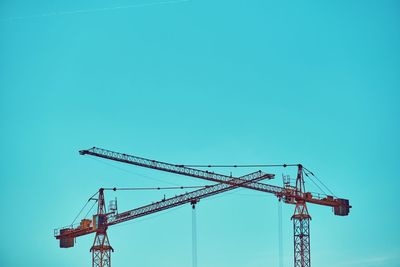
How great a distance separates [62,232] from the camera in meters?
187

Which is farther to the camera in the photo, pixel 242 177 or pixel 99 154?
pixel 242 177

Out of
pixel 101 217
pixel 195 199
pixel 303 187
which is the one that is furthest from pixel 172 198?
pixel 303 187

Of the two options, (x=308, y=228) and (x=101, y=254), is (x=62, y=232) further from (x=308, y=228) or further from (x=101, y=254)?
(x=308, y=228)

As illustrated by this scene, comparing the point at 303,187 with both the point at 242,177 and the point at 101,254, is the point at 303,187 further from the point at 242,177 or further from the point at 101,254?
the point at 101,254

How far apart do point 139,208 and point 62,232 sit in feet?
60.4

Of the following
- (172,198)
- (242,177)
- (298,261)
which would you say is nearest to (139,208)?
(172,198)

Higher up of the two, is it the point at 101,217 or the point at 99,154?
the point at 99,154

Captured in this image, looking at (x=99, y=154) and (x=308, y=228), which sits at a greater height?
(x=99, y=154)

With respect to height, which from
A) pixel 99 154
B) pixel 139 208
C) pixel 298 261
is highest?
pixel 99 154

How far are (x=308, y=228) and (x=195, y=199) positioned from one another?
27.7m

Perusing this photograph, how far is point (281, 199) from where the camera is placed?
643 ft

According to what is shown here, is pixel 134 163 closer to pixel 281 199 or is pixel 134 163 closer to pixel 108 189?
pixel 108 189

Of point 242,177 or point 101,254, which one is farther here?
point 242,177

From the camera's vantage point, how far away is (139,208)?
189750mm
